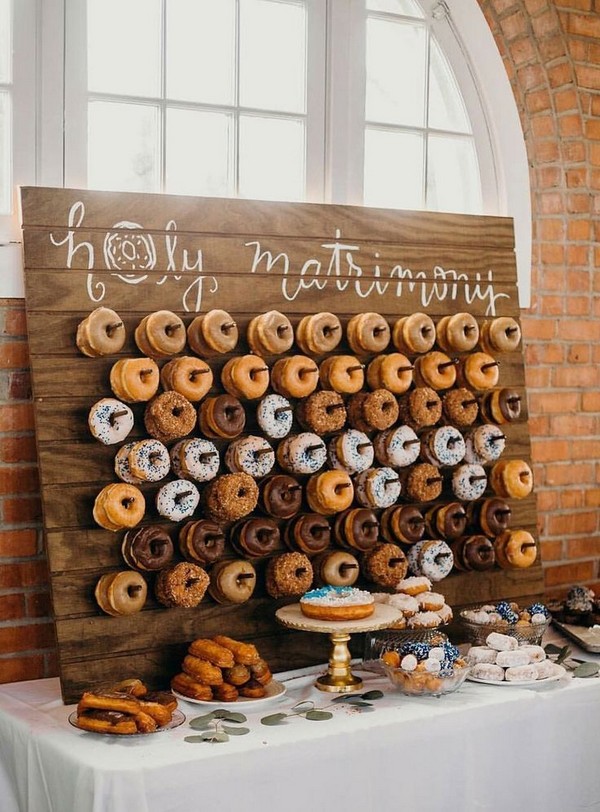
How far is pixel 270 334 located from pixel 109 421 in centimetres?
49

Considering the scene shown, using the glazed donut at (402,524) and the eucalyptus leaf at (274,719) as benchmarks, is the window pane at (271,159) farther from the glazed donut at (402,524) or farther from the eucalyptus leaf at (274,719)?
the eucalyptus leaf at (274,719)

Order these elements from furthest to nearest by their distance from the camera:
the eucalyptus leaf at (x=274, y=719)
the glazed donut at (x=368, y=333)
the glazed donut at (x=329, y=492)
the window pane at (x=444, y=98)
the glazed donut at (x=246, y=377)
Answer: the window pane at (x=444, y=98) < the glazed donut at (x=368, y=333) < the glazed donut at (x=329, y=492) < the glazed donut at (x=246, y=377) < the eucalyptus leaf at (x=274, y=719)

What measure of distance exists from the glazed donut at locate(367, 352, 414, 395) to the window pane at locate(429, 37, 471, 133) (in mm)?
850

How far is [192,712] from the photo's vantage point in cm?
249

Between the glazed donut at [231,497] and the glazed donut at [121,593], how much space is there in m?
0.26

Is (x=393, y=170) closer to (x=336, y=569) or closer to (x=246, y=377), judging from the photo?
(x=246, y=377)

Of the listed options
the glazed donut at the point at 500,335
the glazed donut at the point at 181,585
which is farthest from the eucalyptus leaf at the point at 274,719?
the glazed donut at the point at 500,335

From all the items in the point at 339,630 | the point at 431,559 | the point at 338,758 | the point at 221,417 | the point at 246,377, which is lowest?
the point at 338,758

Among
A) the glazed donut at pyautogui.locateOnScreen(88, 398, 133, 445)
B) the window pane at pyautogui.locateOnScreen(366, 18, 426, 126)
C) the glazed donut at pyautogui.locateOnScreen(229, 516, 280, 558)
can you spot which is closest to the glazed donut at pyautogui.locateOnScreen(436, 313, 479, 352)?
the window pane at pyautogui.locateOnScreen(366, 18, 426, 126)

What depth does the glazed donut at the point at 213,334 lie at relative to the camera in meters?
2.74

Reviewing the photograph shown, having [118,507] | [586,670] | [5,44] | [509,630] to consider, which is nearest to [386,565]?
[509,630]

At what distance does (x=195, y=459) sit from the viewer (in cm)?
271

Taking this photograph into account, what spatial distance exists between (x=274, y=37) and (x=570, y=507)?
179 centimetres

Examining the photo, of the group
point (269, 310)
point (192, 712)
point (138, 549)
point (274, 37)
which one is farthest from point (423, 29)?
point (192, 712)
